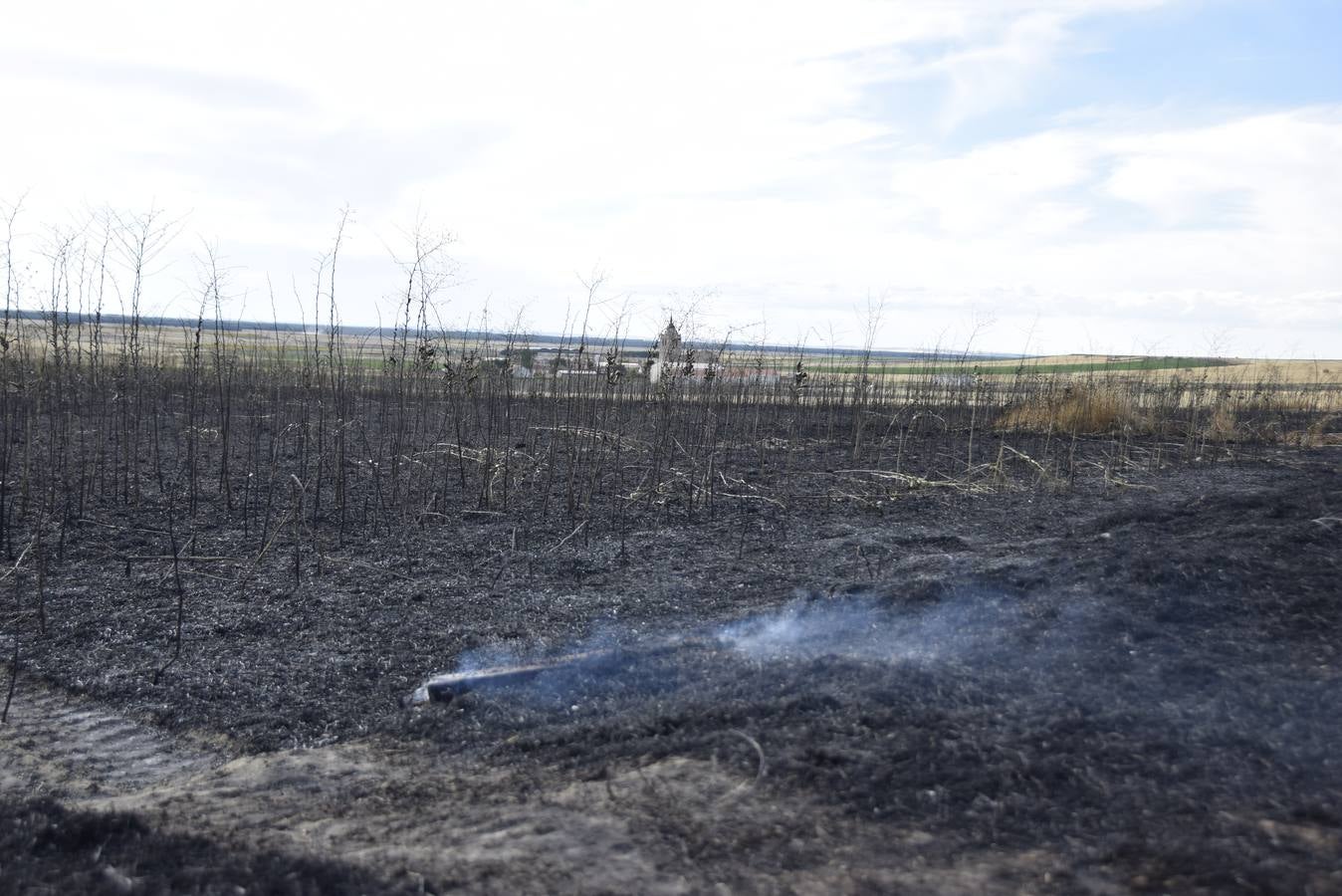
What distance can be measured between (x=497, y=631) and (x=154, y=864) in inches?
80.0

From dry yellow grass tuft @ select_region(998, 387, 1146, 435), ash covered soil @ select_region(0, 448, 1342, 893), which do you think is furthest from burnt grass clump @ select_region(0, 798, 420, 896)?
dry yellow grass tuft @ select_region(998, 387, 1146, 435)

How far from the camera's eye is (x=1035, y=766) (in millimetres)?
2453

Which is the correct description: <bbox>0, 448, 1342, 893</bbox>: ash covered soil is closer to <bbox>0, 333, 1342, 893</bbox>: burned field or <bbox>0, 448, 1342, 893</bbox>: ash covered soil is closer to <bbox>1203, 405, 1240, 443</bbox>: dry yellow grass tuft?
<bbox>0, 333, 1342, 893</bbox>: burned field

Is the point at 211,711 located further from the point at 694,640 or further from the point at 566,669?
the point at 694,640

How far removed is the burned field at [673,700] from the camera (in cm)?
217

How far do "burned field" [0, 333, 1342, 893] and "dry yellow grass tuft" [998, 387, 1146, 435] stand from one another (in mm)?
5662

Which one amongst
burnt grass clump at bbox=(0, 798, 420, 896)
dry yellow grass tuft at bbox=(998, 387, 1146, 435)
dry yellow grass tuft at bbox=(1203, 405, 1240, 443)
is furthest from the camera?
dry yellow grass tuft at bbox=(998, 387, 1146, 435)

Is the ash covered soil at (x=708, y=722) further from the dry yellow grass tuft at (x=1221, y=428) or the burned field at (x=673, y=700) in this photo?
the dry yellow grass tuft at (x=1221, y=428)

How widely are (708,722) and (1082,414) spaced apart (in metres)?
10.4

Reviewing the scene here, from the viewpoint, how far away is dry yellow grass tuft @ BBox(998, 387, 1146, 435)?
12.1 metres

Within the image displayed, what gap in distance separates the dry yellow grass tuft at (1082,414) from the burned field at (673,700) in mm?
5662

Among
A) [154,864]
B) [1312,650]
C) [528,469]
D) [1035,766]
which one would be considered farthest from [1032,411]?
[154,864]

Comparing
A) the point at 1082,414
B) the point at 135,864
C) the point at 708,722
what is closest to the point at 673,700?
the point at 708,722

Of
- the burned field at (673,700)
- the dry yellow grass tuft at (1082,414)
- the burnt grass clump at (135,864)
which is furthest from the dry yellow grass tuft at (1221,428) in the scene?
the burnt grass clump at (135,864)
